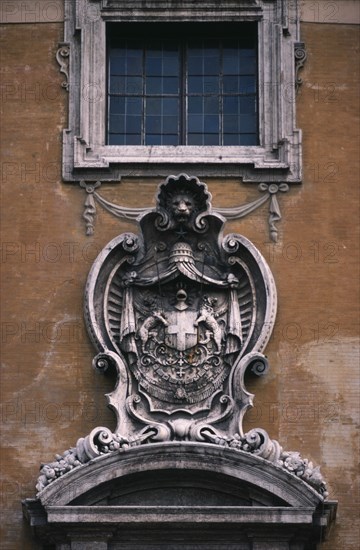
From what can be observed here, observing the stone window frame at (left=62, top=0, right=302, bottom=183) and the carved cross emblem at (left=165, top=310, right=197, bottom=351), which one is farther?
the stone window frame at (left=62, top=0, right=302, bottom=183)

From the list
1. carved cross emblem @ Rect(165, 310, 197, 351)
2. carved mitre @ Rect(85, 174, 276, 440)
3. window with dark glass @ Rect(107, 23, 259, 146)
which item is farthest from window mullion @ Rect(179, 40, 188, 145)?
carved cross emblem @ Rect(165, 310, 197, 351)

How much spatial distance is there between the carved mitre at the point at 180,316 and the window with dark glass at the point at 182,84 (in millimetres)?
1138

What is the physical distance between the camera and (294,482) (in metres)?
20.0

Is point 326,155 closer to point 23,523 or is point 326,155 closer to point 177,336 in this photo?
point 177,336

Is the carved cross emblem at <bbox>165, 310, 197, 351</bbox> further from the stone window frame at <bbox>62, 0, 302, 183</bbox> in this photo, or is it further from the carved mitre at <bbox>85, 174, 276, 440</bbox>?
the stone window frame at <bbox>62, 0, 302, 183</bbox>

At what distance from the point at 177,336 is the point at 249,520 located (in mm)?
2215

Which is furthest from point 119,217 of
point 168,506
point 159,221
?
point 168,506

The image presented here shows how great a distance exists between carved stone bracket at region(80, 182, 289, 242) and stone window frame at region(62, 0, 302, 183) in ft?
0.53

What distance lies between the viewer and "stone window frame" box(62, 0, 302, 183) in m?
21.7

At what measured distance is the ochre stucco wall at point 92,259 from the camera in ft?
68.1

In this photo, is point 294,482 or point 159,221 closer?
point 294,482

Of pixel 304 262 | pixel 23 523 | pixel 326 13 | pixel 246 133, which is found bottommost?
pixel 23 523

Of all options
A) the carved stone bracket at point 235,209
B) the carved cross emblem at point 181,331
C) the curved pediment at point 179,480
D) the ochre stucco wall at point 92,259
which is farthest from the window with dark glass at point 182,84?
the curved pediment at point 179,480

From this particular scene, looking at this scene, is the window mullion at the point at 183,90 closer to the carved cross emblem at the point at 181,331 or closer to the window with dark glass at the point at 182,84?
the window with dark glass at the point at 182,84
